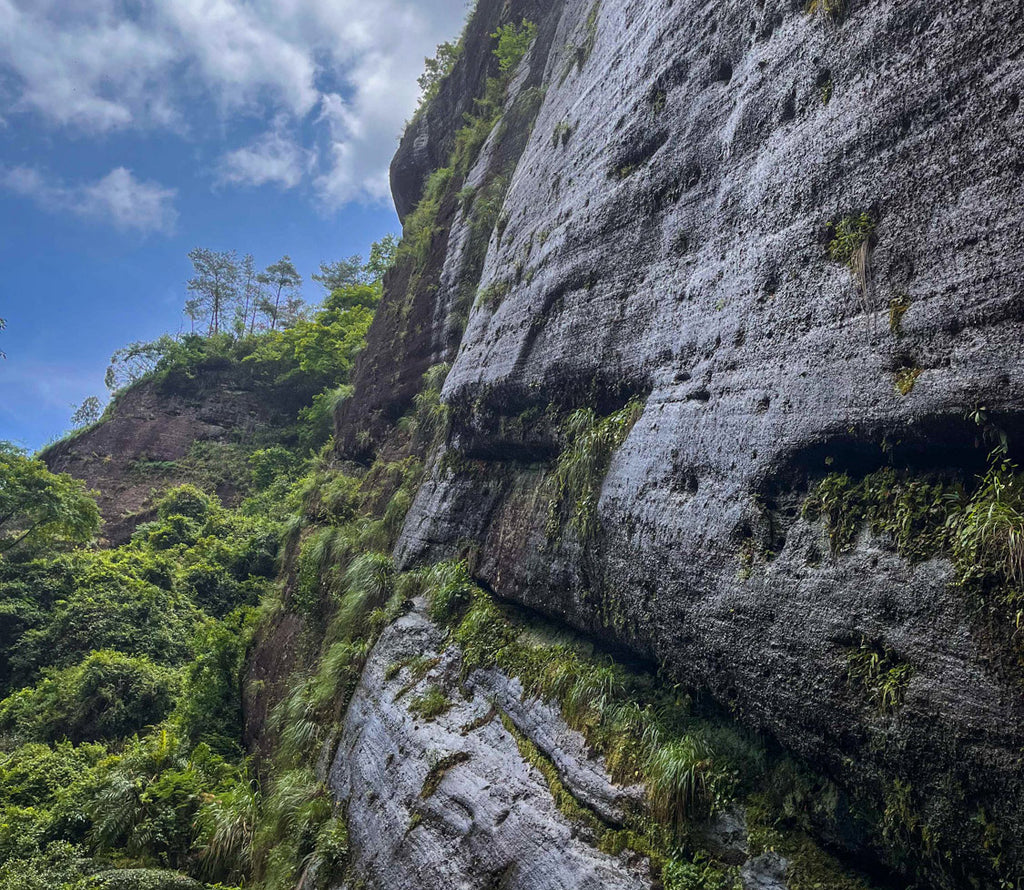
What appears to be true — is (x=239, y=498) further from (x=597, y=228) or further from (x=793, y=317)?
(x=793, y=317)

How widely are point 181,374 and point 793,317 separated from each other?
104 feet

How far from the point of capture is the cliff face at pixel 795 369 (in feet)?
9.69

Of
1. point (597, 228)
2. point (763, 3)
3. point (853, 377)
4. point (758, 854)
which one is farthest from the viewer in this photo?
point (597, 228)

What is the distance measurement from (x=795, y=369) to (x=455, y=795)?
4.48 metres

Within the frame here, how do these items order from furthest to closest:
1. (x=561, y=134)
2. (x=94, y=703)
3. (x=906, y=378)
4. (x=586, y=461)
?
(x=94, y=703) → (x=561, y=134) → (x=586, y=461) → (x=906, y=378)

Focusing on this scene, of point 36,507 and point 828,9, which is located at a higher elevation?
point 828,9

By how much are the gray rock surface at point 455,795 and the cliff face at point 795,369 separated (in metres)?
1.16

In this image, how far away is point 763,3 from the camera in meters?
5.36

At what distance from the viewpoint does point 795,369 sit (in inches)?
157

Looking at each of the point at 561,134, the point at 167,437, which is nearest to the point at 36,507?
the point at 167,437

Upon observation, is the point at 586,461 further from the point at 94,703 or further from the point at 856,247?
the point at 94,703

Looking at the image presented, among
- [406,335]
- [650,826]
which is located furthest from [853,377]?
[406,335]

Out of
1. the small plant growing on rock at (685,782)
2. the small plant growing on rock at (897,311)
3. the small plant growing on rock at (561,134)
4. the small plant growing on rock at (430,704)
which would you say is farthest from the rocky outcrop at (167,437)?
the small plant growing on rock at (897,311)

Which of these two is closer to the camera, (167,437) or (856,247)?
(856,247)
